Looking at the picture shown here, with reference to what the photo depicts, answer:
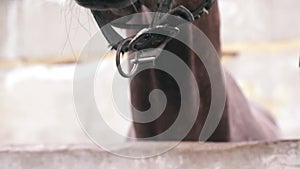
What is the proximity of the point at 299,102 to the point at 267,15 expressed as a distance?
823mm

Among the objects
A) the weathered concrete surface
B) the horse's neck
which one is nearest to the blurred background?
the horse's neck

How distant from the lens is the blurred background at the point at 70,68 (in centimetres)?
457

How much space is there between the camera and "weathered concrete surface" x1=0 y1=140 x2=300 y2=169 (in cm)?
156

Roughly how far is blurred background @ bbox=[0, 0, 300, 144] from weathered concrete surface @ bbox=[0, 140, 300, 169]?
8.16 feet

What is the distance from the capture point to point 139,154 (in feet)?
5.47

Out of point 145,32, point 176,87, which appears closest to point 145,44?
point 145,32

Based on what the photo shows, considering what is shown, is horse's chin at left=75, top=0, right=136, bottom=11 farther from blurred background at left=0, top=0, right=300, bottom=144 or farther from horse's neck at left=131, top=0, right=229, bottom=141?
blurred background at left=0, top=0, right=300, bottom=144

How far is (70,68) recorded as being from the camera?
15.9 ft

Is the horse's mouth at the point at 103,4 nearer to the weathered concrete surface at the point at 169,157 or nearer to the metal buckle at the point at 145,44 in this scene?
the metal buckle at the point at 145,44

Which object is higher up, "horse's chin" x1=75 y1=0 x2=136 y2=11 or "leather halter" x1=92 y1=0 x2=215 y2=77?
"horse's chin" x1=75 y1=0 x2=136 y2=11

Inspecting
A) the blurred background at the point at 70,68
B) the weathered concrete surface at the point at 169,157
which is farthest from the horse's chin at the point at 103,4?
the blurred background at the point at 70,68

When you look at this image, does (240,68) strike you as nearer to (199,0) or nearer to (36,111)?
(36,111)

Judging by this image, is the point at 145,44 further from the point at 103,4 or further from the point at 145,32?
the point at 103,4

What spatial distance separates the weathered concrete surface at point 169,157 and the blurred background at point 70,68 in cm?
249
